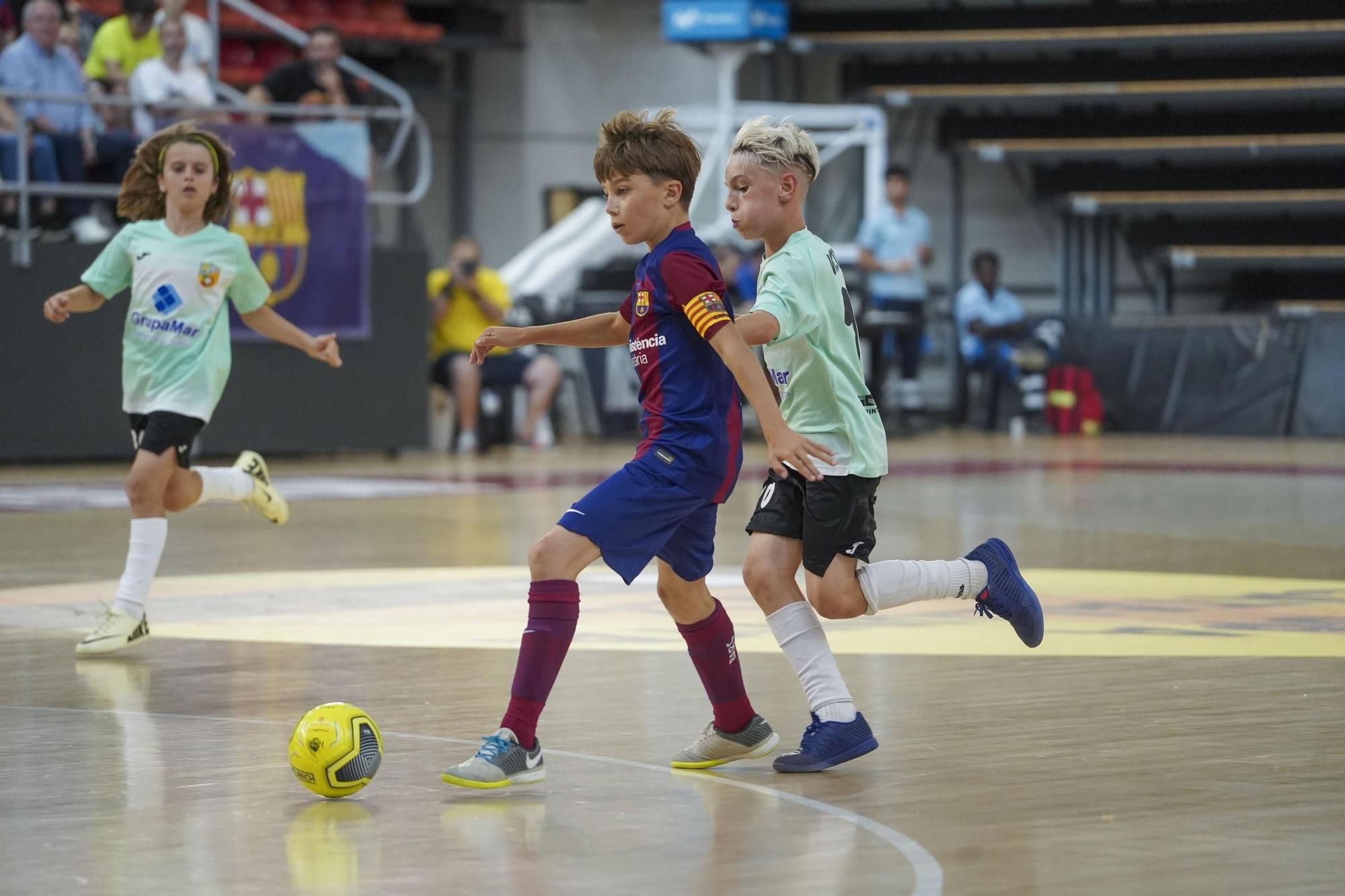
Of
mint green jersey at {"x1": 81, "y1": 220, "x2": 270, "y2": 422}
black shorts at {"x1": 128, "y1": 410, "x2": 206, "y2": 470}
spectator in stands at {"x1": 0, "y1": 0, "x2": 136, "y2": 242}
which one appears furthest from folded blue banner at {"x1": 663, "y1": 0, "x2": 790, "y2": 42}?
black shorts at {"x1": 128, "y1": 410, "x2": 206, "y2": 470}

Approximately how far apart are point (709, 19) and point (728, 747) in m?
19.8

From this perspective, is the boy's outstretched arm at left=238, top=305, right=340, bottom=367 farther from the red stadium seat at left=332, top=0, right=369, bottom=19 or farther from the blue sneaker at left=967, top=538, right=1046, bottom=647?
the red stadium seat at left=332, top=0, right=369, bottom=19

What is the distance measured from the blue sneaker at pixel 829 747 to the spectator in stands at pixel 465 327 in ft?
45.6

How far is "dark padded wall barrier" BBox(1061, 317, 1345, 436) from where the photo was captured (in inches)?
856

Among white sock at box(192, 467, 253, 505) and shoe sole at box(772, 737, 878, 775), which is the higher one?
white sock at box(192, 467, 253, 505)

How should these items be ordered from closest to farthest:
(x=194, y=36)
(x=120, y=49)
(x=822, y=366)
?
(x=822, y=366), (x=120, y=49), (x=194, y=36)

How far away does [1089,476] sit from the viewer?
52.5 feet

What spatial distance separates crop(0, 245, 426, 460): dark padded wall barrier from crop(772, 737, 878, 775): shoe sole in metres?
12.6

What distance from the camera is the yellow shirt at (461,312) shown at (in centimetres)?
1920

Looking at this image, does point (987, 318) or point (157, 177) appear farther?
point (987, 318)

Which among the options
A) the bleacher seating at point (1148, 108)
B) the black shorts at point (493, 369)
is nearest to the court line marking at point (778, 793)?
the black shorts at point (493, 369)

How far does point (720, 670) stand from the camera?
207 inches

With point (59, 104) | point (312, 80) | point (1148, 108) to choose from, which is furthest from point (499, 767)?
point (1148, 108)

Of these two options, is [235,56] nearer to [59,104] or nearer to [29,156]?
[59,104]
